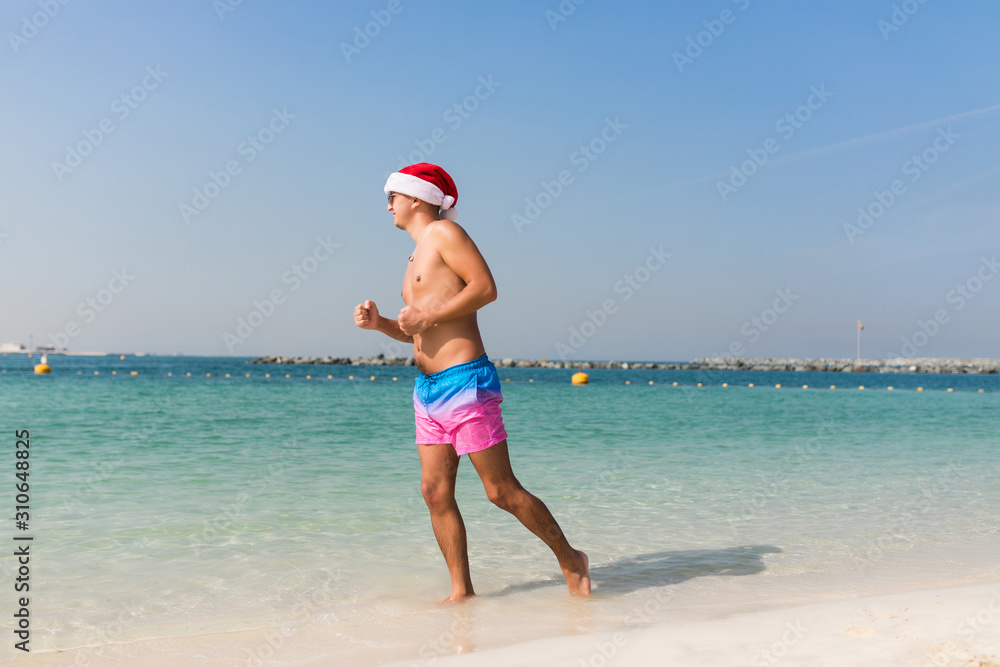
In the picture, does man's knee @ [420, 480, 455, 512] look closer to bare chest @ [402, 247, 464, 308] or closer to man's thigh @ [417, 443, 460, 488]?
man's thigh @ [417, 443, 460, 488]

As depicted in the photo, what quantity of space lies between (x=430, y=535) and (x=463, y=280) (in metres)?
2.46

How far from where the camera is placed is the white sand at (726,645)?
2480 millimetres

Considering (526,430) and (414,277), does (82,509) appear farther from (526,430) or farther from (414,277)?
(526,430)

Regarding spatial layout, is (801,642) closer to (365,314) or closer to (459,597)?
(459,597)

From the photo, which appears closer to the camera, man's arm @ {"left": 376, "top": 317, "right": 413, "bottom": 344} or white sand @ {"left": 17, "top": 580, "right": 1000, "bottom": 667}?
white sand @ {"left": 17, "top": 580, "right": 1000, "bottom": 667}

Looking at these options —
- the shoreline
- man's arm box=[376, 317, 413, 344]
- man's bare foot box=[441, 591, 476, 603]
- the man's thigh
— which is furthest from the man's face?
the shoreline

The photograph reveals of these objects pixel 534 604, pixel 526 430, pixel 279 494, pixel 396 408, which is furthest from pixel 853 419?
pixel 534 604

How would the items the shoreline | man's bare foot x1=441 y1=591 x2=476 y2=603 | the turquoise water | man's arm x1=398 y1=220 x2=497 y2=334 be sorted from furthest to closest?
1. the shoreline
2. man's bare foot x1=441 y1=591 x2=476 y2=603
3. the turquoise water
4. man's arm x1=398 y1=220 x2=497 y2=334

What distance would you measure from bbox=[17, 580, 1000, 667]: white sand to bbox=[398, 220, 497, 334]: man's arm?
4.34ft

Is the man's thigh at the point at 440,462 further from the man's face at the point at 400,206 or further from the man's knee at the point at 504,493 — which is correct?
the man's face at the point at 400,206

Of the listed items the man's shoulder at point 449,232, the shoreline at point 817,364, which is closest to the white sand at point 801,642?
the man's shoulder at point 449,232

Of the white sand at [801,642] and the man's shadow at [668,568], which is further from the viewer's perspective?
the man's shadow at [668,568]

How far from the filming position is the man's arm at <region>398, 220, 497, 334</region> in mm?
3066

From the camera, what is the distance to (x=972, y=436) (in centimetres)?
1398
